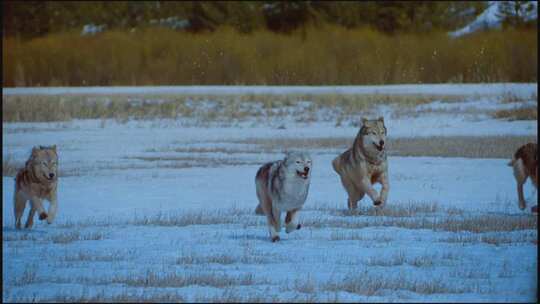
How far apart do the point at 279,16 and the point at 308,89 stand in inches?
414

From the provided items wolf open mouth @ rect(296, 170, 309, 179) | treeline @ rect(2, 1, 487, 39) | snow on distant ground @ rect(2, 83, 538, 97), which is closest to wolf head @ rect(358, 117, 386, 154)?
wolf open mouth @ rect(296, 170, 309, 179)

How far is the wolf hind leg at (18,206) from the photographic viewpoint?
1128 centimetres

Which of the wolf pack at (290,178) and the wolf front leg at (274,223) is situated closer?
the wolf pack at (290,178)

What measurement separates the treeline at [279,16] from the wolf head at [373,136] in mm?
31746

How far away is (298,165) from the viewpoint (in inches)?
391

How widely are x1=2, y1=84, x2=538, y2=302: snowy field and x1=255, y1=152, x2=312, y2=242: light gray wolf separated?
21cm

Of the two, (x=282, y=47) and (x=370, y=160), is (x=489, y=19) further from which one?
(x=370, y=160)

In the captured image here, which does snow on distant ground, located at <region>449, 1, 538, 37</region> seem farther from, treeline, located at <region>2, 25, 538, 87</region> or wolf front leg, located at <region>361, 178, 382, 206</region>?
wolf front leg, located at <region>361, 178, 382, 206</region>

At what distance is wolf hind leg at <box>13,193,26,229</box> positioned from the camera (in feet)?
37.0

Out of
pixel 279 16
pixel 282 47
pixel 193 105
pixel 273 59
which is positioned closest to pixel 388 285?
pixel 193 105

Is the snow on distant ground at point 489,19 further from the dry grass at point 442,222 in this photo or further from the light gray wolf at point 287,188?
the light gray wolf at point 287,188

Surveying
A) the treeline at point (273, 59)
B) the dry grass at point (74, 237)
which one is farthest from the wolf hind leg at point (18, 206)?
the treeline at point (273, 59)

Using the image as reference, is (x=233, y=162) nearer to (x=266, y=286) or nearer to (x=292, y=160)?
(x=292, y=160)

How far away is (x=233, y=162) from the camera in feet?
63.5
